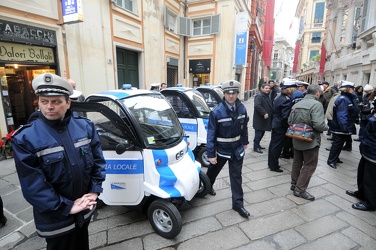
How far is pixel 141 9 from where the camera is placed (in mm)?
9820

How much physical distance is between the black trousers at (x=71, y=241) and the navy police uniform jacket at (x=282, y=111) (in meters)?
3.83

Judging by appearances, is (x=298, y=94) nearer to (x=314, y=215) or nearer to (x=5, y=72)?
(x=314, y=215)

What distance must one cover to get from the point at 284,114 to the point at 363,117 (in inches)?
109

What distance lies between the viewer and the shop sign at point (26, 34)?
4875mm

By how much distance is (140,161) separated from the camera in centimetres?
239

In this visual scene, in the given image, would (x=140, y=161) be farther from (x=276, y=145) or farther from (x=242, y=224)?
(x=276, y=145)

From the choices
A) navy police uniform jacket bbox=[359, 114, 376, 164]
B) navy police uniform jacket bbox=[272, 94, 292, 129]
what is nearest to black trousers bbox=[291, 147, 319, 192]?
navy police uniform jacket bbox=[359, 114, 376, 164]

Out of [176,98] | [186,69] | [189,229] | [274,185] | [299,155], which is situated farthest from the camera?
[186,69]

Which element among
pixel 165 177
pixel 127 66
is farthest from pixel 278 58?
pixel 165 177

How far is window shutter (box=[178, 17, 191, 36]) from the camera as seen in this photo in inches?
526

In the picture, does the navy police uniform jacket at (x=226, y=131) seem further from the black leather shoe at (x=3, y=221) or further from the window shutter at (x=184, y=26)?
the window shutter at (x=184, y=26)

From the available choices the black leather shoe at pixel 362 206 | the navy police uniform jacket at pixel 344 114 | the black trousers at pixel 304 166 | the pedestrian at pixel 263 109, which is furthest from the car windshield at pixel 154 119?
the navy police uniform jacket at pixel 344 114

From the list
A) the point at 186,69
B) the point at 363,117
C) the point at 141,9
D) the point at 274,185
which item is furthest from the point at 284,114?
the point at 186,69

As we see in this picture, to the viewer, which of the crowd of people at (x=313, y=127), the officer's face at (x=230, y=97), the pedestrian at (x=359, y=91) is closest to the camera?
the officer's face at (x=230, y=97)
